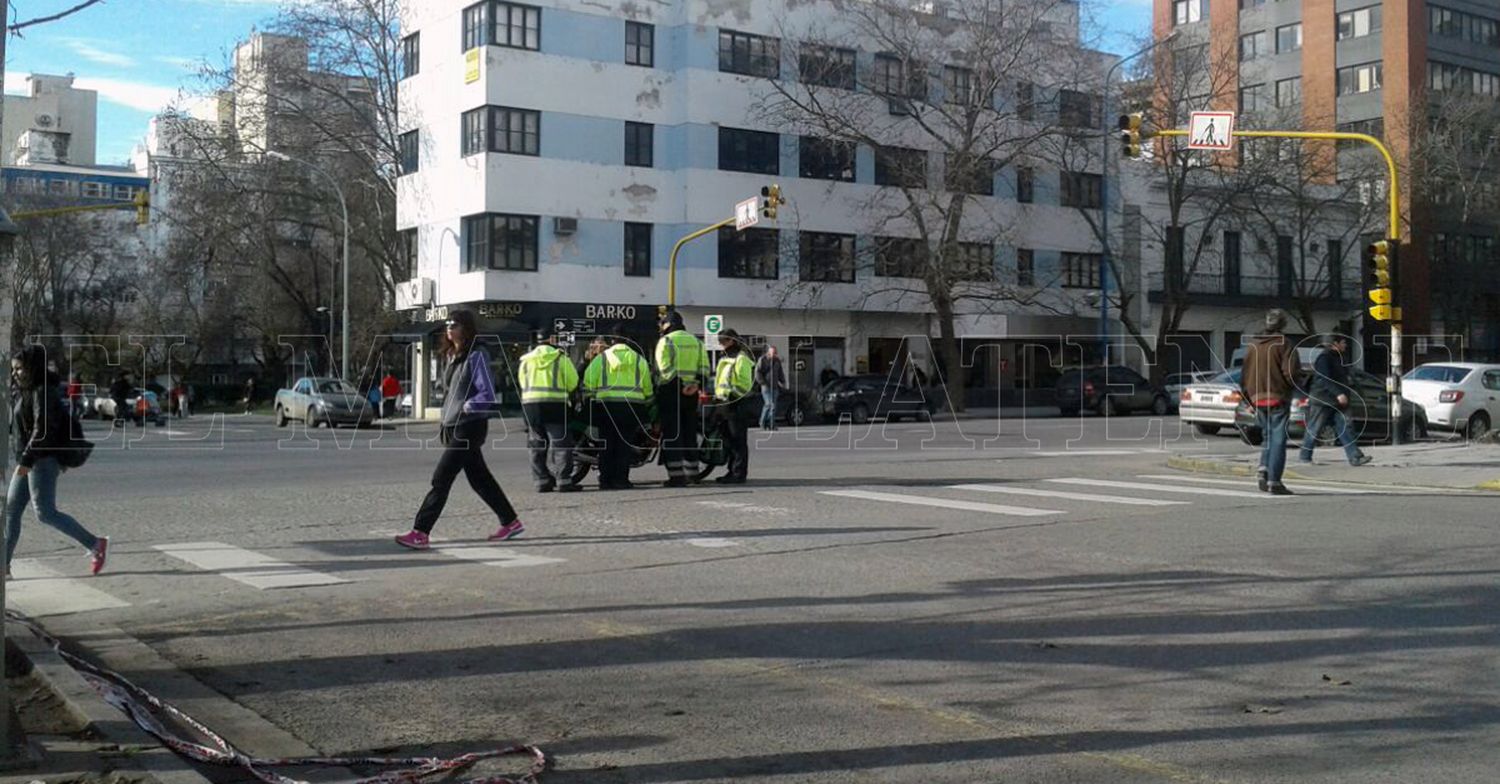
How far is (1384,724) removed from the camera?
Answer: 5.57m

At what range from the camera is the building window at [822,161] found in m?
49.3

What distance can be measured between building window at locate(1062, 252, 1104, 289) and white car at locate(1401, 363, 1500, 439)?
2847 cm

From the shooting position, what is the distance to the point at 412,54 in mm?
47719

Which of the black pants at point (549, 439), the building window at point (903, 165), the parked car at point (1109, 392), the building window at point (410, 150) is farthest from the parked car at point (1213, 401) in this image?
the building window at point (410, 150)

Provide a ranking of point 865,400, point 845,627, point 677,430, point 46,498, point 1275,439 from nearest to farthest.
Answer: point 845,627
point 46,498
point 1275,439
point 677,430
point 865,400

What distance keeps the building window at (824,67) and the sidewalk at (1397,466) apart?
89.8 feet

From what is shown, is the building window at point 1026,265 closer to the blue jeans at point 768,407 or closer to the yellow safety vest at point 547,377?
the blue jeans at point 768,407

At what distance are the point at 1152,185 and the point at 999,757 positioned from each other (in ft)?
175

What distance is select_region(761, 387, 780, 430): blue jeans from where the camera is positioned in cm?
3467

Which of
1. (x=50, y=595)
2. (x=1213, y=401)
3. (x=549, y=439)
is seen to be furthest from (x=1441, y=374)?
(x=50, y=595)

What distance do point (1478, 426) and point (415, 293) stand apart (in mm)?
32332

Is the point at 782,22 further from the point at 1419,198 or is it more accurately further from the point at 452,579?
the point at 452,579

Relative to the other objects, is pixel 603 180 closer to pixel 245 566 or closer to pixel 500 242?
pixel 500 242

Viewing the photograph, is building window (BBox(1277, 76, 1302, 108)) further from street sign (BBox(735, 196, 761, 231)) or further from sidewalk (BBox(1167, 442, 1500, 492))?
sidewalk (BBox(1167, 442, 1500, 492))
